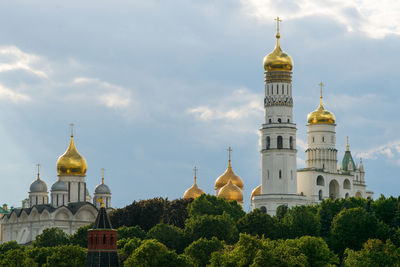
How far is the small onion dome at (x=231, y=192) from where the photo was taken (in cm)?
12562

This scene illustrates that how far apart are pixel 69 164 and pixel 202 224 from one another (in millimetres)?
34899

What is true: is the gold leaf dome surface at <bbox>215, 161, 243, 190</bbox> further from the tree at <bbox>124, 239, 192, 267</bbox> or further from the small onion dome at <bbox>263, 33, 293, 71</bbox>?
the tree at <bbox>124, 239, 192, 267</bbox>

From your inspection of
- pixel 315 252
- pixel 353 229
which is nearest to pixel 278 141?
pixel 353 229

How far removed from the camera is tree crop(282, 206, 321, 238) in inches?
3784

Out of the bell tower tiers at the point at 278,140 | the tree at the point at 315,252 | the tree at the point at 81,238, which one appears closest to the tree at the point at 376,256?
the tree at the point at 315,252

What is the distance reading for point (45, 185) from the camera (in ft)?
434

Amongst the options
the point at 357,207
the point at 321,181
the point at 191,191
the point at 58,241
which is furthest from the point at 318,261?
the point at 191,191

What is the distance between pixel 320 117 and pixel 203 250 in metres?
45.6

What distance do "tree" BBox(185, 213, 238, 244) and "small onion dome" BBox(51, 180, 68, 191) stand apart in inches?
1279

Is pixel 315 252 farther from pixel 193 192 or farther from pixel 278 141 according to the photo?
pixel 193 192

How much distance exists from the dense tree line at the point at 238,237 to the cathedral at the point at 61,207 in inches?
570

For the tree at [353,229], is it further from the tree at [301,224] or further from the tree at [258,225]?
the tree at [258,225]

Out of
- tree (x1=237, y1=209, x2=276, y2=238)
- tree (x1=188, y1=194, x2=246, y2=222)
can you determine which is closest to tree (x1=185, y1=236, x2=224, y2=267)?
tree (x1=237, y1=209, x2=276, y2=238)

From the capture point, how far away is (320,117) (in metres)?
129
